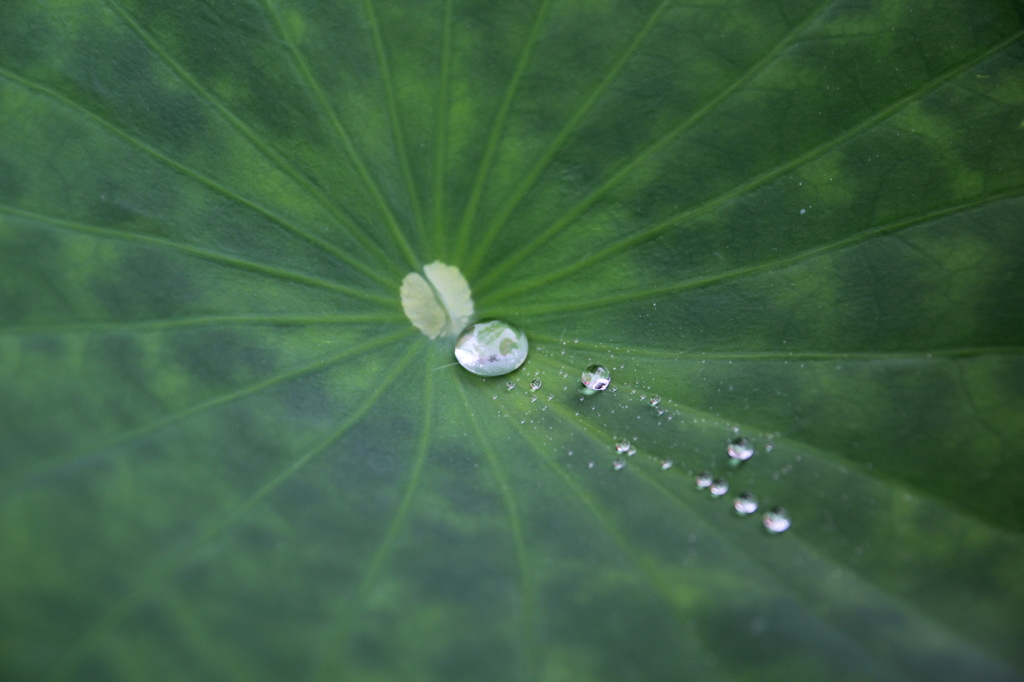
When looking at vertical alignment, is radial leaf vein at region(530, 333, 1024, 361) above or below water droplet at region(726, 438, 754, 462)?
above

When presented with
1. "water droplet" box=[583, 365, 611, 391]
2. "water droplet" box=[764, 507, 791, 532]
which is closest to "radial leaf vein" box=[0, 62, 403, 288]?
"water droplet" box=[583, 365, 611, 391]

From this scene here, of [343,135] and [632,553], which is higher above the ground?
[343,135]

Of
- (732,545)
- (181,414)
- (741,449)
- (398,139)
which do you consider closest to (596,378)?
(741,449)

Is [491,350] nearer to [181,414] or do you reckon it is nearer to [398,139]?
[398,139]

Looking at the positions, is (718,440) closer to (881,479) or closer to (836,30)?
(881,479)

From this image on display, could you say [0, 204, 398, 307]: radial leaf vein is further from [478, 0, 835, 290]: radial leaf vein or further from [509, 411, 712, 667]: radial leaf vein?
[509, 411, 712, 667]: radial leaf vein

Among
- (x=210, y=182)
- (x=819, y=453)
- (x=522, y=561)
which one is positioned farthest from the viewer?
(x=210, y=182)

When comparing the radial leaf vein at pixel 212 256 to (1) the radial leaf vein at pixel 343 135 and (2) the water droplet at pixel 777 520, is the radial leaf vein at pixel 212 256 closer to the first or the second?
(1) the radial leaf vein at pixel 343 135

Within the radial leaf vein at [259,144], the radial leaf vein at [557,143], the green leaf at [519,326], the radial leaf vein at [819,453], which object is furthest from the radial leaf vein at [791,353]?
the radial leaf vein at [259,144]
